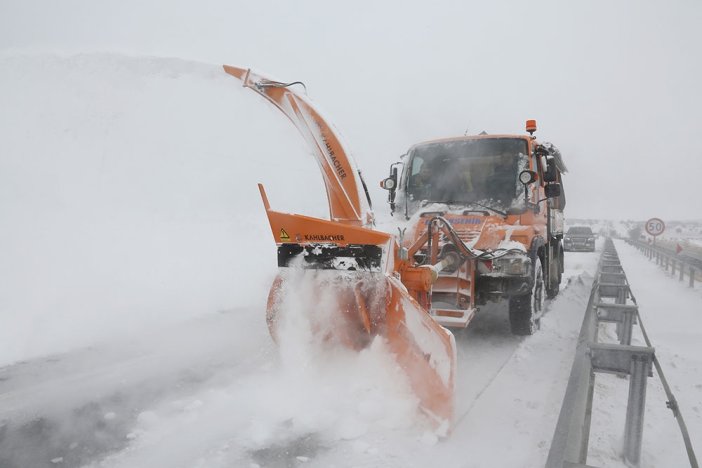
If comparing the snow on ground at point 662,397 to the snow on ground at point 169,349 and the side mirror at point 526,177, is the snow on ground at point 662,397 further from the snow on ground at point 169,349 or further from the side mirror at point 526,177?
the side mirror at point 526,177

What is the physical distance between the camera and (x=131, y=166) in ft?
39.4

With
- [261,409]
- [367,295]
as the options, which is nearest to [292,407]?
[261,409]

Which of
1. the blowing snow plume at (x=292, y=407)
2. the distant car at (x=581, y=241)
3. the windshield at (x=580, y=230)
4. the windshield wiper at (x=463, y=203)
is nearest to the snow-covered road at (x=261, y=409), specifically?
the blowing snow plume at (x=292, y=407)

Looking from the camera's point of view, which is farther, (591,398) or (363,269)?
(363,269)

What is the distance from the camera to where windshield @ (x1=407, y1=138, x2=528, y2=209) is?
18.7ft

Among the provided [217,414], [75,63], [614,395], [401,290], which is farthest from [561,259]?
[75,63]

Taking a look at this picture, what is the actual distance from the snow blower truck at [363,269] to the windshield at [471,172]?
1.05 meters

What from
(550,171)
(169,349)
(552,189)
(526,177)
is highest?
(550,171)

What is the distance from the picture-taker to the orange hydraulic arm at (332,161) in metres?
4.55

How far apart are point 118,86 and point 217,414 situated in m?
7.18

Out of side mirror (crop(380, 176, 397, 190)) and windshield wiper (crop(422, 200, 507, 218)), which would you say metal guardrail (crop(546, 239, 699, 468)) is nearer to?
windshield wiper (crop(422, 200, 507, 218))

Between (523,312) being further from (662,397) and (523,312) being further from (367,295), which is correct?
(367,295)

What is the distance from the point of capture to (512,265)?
4.74 meters

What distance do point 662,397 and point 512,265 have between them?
1.68 metres
